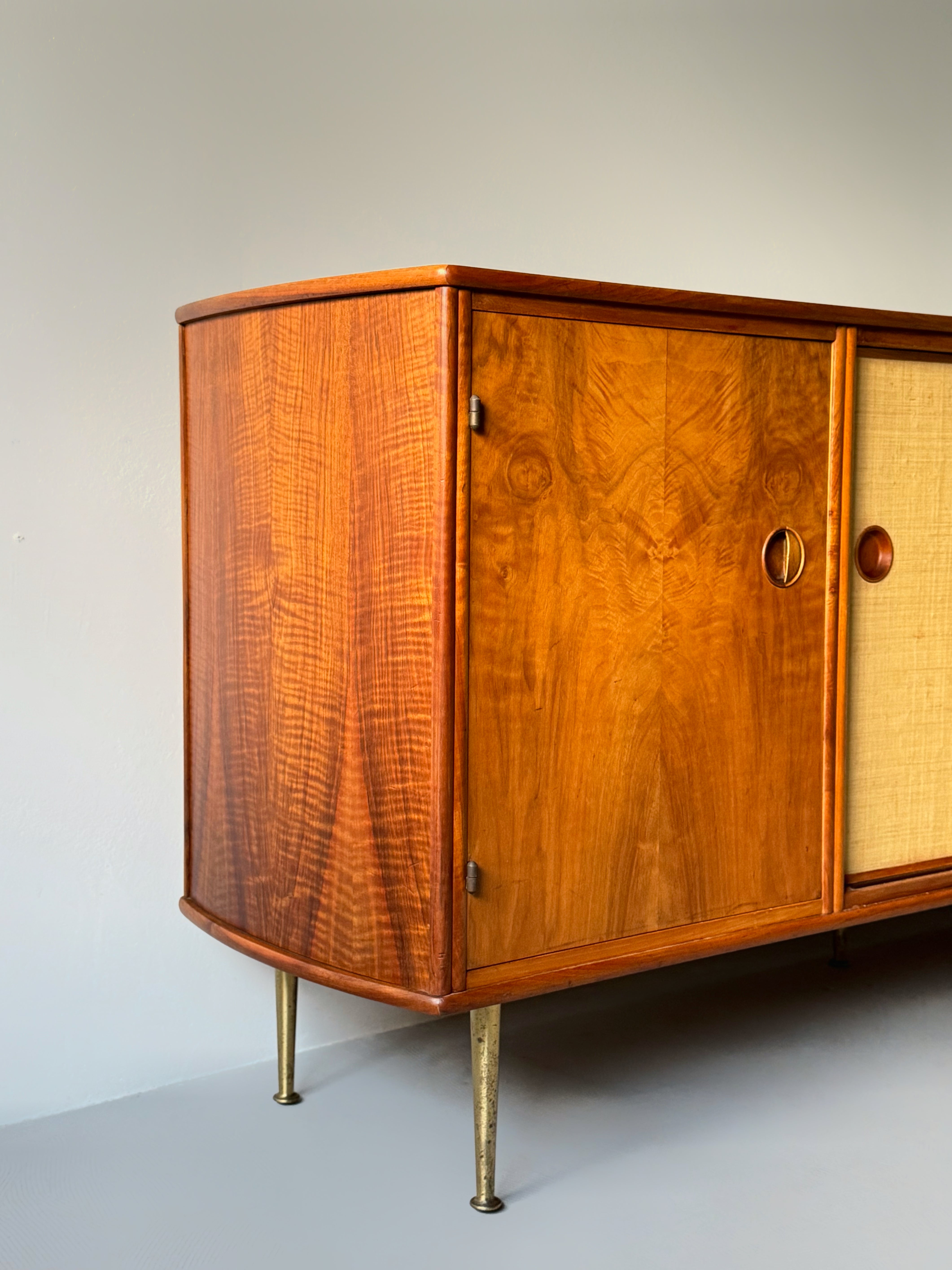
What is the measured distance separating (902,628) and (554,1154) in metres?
0.93

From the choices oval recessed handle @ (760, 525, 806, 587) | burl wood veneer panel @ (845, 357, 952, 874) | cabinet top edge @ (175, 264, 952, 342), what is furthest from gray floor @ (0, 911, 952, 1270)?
cabinet top edge @ (175, 264, 952, 342)

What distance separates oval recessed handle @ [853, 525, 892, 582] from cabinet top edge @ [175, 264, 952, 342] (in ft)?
0.98

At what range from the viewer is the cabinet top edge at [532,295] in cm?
154

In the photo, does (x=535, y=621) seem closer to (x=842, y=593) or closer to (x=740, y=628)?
(x=740, y=628)

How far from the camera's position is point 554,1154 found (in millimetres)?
1857

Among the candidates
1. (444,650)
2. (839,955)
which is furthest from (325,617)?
(839,955)

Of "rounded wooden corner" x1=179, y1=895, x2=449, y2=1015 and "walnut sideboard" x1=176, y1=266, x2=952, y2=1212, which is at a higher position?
"walnut sideboard" x1=176, y1=266, x2=952, y2=1212

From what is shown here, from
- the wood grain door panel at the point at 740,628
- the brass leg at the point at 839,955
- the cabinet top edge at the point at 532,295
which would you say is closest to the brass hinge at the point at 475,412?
the cabinet top edge at the point at 532,295

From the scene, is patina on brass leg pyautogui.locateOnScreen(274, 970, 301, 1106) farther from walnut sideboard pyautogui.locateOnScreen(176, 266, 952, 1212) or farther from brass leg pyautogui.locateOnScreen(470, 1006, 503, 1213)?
brass leg pyautogui.locateOnScreen(470, 1006, 503, 1213)

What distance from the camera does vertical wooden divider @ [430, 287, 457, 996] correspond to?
5.04 ft

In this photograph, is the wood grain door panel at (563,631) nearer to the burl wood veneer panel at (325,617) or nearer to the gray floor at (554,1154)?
the burl wood veneer panel at (325,617)

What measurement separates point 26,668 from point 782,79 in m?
1.91

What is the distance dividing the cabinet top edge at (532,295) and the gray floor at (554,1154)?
1.17 meters

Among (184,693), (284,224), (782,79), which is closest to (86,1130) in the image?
(184,693)
